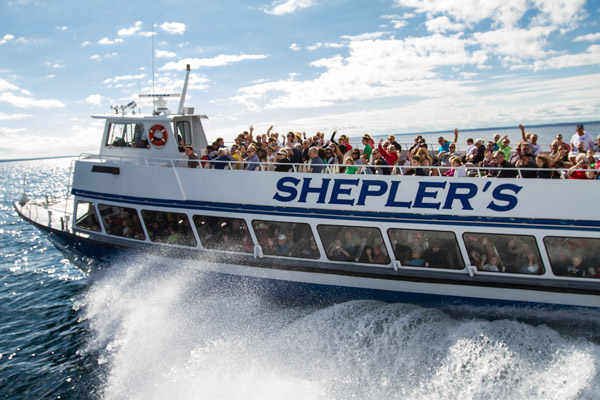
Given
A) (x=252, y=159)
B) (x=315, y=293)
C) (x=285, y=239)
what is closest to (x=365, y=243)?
(x=315, y=293)

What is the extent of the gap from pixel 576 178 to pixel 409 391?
4.15 metres

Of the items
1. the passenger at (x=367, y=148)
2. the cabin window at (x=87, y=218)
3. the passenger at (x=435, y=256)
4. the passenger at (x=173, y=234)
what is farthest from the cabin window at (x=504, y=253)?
the cabin window at (x=87, y=218)

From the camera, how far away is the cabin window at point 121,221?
8.28 metres

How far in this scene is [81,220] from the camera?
890cm

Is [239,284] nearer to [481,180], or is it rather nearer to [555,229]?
[481,180]

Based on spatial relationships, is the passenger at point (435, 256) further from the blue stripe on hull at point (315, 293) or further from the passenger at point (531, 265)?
the passenger at point (531, 265)

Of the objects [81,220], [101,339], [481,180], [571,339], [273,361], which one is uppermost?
[81,220]

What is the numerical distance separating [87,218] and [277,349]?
17.8ft

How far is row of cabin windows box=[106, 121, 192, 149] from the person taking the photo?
9.12 meters

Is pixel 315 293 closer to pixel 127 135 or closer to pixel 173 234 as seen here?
pixel 173 234

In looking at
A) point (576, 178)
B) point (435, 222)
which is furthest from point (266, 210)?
point (576, 178)

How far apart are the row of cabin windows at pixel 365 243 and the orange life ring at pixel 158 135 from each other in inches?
66.6

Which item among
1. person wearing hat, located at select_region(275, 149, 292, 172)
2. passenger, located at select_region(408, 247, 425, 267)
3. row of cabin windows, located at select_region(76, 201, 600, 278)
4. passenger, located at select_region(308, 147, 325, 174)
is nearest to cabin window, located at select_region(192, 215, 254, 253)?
row of cabin windows, located at select_region(76, 201, 600, 278)

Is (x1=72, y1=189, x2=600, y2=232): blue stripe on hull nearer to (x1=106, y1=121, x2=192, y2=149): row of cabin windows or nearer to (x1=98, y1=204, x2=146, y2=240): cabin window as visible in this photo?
(x1=98, y1=204, x2=146, y2=240): cabin window
